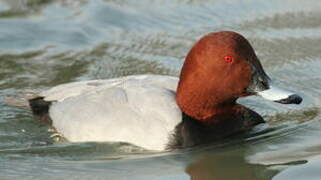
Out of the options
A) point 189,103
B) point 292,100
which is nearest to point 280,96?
point 292,100

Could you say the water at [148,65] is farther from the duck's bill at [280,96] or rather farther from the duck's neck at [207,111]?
the duck's bill at [280,96]

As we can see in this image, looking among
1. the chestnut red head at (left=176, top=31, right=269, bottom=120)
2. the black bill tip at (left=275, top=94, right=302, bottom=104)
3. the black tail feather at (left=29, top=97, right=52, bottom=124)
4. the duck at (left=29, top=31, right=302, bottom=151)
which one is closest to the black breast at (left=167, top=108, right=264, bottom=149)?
the duck at (left=29, top=31, right=302, bottom=151)

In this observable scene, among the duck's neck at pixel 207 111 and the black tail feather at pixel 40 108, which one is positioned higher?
A: the duck's neck at pixel 207 111

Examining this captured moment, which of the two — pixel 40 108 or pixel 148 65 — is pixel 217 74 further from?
pixel 148 65

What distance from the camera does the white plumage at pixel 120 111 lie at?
19.7ft

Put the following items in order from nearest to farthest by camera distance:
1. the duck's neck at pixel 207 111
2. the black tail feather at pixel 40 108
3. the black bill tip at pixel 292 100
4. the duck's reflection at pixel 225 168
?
the duck's reflection at pixel 225 168, the black bill tip at pixel 292 100, the duck's neck at pixel 207 111, the black tail feather at pixel 40 108

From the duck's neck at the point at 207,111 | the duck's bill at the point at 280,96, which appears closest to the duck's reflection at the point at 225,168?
the duck's neck at the point at 207,111

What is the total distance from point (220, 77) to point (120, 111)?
81 centimetres

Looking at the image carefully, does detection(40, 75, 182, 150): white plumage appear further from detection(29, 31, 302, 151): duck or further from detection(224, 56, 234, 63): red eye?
detection(224, 56, 234, 63): red eye

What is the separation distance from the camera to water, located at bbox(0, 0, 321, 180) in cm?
584

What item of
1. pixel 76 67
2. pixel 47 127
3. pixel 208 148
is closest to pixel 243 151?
pixel 208 148

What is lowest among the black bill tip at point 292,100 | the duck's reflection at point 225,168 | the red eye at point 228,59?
the duck's reflection at point 225,168

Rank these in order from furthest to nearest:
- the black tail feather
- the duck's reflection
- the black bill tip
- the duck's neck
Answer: the black tail feather
the duck's neck
the black bill tip
the duck's reflection

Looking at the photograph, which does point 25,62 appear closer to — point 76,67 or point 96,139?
point 76,67
